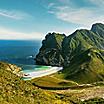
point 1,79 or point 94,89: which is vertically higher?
point 1,79

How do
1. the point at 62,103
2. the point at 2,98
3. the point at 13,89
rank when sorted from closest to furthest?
1. the point at 2,98
2. the point at 13,89
3. the point at 62,103

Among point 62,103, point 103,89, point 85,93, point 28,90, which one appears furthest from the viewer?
point 103,89

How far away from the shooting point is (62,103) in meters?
81.1

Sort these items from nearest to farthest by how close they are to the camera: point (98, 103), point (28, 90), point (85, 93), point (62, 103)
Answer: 1. point (28, 90)
2. point (62, 103)
3. point (98, 103)
4. point (85, 93)

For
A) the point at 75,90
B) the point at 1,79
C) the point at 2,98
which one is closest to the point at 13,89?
the point at 1,79

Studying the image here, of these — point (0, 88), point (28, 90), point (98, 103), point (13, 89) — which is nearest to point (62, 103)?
point (28, 90)

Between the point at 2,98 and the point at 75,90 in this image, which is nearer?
the point at 2,98

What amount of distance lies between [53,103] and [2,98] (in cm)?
2074

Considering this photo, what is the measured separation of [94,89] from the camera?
7835 inches

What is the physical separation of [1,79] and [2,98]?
12.9 metres

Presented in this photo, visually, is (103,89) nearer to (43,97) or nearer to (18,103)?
(43,97)

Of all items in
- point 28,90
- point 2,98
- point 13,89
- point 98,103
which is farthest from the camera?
point 98,103

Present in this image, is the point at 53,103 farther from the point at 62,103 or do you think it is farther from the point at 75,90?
the point at 75,90

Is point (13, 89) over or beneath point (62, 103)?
over
